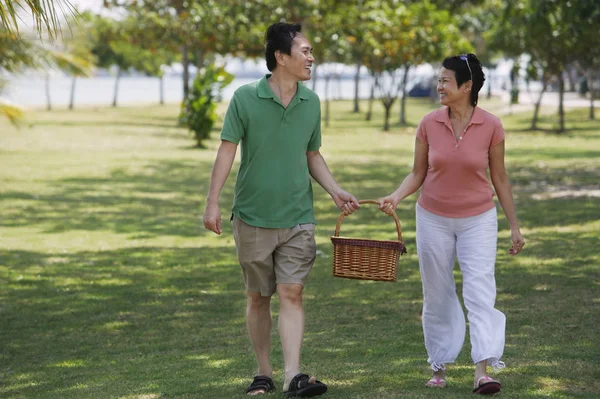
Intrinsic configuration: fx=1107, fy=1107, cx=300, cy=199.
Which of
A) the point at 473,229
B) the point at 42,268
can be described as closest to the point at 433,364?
the point at 473,229

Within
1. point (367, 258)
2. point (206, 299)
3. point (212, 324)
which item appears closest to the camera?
point (367, 258)

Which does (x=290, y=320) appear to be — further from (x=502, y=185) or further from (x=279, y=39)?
(x=279, y=39)

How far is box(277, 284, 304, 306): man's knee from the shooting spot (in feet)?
19.4

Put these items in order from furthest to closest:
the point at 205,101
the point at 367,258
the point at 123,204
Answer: the point at 205,101 → the point at 123,204 → the point at 367,258

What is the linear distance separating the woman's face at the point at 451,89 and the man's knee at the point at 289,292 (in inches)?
50.0

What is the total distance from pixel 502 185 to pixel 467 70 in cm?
67

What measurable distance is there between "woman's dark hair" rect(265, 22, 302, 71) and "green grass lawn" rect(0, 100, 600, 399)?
183 cm

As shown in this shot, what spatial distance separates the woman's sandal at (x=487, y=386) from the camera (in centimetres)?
571

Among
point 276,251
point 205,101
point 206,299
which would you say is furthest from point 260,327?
point 205,101

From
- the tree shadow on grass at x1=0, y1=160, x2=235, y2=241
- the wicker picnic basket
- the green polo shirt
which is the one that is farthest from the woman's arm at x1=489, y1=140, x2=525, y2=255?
the tree shadow on grass at x1=0, y1=160, x2=235, y2=241

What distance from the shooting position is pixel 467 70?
5.91 metres

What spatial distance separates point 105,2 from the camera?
36375mm

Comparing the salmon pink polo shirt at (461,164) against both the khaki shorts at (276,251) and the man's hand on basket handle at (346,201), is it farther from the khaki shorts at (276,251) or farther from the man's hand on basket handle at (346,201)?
the khaki shorts at (276,251)

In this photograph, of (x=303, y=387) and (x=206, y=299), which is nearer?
(x=303, y=387)
